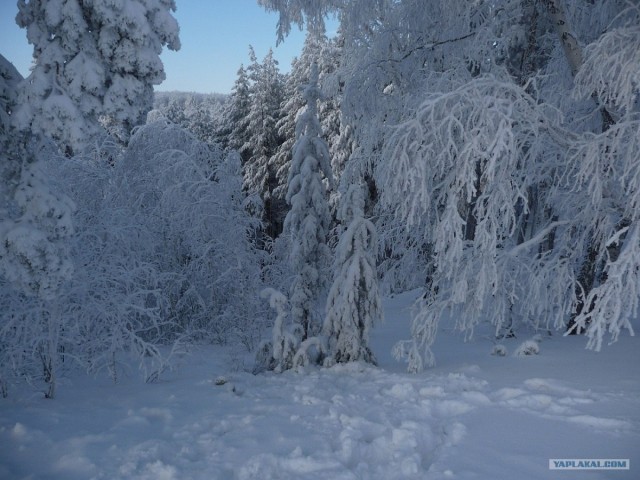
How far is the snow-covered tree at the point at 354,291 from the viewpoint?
868cm

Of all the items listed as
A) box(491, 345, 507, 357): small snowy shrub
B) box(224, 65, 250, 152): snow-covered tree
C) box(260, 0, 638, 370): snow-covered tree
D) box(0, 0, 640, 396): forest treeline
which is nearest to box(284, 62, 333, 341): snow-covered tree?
box(0, 0, 640, 396): forest treeline

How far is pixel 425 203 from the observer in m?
5.91

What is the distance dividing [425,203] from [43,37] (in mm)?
4958

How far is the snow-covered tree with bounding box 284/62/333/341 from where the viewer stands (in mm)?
9883

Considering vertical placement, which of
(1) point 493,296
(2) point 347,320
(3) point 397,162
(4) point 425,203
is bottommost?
(2) point 347,320

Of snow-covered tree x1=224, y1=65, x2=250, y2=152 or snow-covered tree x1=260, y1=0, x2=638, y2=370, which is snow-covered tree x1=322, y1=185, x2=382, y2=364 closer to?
snow-covered tree x1=260, y1=0, x2=638, y2=370

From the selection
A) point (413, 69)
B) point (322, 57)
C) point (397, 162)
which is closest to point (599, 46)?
point (397, 162)

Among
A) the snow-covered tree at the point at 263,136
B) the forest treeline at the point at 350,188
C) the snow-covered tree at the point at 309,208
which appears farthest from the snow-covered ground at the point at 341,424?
the snow-covered tree at the point at 263,136

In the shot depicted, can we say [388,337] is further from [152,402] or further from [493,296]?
[152,402]

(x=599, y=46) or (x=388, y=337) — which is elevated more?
(x=599, y=46)

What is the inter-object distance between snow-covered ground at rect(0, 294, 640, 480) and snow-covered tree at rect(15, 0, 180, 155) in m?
3.33

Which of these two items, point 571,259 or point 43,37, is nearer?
point 43,37

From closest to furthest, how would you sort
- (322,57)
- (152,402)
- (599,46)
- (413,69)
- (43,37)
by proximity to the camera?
(43,37), (599,46), (152,402), (413,69), (322,57)

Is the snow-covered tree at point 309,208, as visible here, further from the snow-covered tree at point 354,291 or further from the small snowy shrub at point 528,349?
the small snowy shrub at point 528,349
